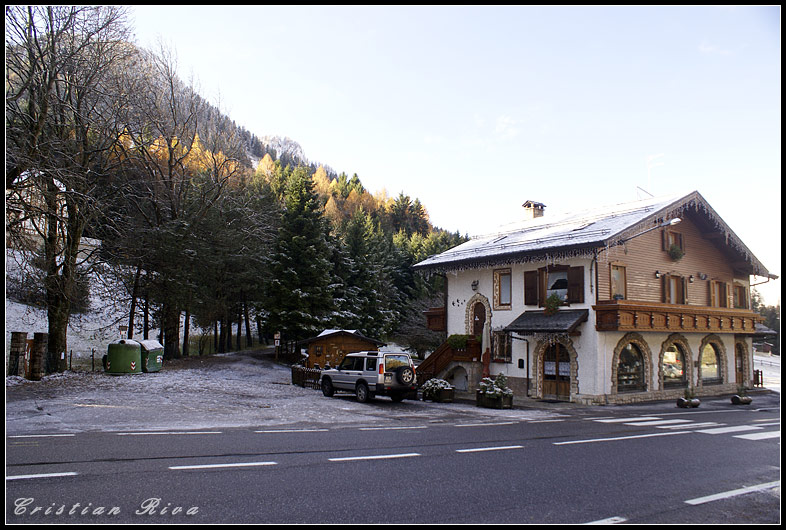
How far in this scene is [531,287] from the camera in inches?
1041

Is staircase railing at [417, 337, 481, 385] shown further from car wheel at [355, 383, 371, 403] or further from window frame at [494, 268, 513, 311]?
car wheel at [355, 383, 371, 403]

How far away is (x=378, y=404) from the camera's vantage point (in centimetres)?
2167

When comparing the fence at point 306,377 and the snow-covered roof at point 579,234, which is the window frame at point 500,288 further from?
the fence at point 306,377

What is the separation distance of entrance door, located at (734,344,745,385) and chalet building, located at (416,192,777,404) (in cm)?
7

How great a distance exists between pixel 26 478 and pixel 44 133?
714 inches

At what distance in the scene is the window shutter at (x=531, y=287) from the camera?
26219mm

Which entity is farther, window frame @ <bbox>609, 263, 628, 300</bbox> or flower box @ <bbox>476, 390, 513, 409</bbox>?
window frame @ <bbox>609, 263, 628, 300</bbox>

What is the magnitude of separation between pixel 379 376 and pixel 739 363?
23.9 metres

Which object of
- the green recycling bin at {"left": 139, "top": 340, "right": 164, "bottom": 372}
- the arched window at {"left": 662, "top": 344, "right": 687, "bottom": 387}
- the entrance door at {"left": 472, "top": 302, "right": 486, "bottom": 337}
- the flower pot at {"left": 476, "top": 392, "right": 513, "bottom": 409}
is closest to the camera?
the flower pot at {"left": 476, "top": 392, "right": 513, "bottom": 409}

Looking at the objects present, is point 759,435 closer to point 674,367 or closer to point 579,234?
point 579,234

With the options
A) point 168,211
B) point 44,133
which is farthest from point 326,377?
point 168,211

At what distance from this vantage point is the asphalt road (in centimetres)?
652

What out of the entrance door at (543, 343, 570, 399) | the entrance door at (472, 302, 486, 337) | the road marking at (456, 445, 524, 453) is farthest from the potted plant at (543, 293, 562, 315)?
the road marking at (456, 445, 524, 453)

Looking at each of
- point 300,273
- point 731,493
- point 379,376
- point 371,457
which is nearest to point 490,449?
point 371,457
